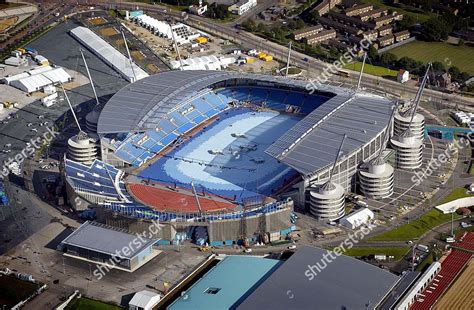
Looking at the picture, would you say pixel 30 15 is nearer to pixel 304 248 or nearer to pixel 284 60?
pixel 284 60

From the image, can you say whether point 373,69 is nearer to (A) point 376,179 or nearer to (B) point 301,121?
(B) point 301,121

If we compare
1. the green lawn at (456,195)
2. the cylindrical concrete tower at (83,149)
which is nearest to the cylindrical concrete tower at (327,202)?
the green lawn at (456,195)

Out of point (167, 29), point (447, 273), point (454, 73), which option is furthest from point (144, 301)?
point (167, 29)

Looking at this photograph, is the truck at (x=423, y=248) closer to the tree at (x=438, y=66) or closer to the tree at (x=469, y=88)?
the tree at (x=469, y=88)

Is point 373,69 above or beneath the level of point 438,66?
beneath

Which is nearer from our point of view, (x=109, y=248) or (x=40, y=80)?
(x=109, y=248)

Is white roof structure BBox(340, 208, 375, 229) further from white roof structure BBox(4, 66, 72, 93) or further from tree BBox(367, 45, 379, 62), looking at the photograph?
tree BBox(367, 45, 379, 62)
